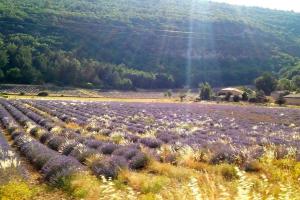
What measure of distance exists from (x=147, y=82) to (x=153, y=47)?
4011cm

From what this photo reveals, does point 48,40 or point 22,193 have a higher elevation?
point 48,40

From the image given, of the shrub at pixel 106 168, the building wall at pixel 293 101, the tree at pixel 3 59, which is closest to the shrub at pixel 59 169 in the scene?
the shrub at pixel 106 168

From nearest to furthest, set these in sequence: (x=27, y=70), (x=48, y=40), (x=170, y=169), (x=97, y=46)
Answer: (x=170, y=169)
(x=27, y=70)
(x=48, y=40)
(x=97, y=46)

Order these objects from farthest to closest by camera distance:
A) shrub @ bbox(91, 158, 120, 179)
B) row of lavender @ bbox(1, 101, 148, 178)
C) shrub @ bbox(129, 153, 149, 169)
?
shrub @ bbox(129, 153, 149, 169)
row of lavender @ bbox(1, 101, 148, 178)
shrub @ bbox(91, 158, 120, 179)

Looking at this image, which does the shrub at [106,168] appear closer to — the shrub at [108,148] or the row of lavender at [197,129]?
the shrub at [108,148]

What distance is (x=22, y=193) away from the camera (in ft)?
28.8

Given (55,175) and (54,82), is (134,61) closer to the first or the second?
(54,82)

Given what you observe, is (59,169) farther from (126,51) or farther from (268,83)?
(126,51)

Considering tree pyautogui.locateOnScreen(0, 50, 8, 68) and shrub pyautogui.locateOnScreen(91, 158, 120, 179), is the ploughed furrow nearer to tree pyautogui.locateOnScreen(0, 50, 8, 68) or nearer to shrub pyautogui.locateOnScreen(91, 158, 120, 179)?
shrub pyautogui.locateOnScreen(91, 158, 120, 179)

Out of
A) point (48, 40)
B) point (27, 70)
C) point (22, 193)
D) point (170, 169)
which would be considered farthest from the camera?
point (48, 40)

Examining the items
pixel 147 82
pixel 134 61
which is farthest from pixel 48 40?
pixel 147 82

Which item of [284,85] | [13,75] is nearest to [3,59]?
[13,75]

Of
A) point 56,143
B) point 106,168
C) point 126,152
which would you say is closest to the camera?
point 106,168

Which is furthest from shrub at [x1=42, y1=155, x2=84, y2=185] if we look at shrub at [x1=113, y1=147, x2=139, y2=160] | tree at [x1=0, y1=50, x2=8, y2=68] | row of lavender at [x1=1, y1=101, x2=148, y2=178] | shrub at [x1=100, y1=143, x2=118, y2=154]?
tree at [x1=0, y1=50, x2=8, y2=68]
